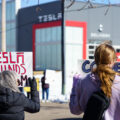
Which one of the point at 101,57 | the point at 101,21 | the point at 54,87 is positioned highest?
the point at 101,21

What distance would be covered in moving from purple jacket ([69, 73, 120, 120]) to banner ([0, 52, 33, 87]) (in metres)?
8.53

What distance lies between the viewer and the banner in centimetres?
1199

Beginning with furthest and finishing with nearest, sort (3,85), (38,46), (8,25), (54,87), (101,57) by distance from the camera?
(8,25), (38,46), (54,87), (3,85), (101,57)

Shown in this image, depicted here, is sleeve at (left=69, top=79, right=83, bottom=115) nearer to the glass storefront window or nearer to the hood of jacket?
the hood of jacket

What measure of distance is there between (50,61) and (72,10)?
24.6 ft

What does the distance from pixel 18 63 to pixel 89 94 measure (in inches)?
363

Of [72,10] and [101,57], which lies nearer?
[101,57]

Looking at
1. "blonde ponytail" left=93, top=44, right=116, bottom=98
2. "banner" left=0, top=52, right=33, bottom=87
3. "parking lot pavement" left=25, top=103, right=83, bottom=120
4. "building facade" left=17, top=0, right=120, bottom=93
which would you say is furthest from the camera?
"building facade" left=17, top=0, right=120, bottom=93

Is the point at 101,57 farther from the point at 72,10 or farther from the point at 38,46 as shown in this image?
the point at 38,46

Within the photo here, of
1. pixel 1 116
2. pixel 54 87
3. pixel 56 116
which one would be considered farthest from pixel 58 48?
pixel 1 116

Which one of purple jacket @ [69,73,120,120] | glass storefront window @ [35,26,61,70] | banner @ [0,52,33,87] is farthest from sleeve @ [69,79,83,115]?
glass storefront window @ [35,26,61,70]

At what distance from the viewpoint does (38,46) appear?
1831 inches

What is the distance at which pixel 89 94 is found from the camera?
10.5 feet

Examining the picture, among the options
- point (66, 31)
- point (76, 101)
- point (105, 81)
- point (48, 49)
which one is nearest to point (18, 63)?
point (76, 101)
